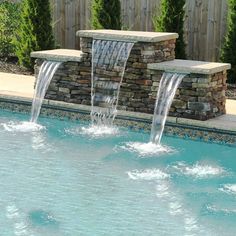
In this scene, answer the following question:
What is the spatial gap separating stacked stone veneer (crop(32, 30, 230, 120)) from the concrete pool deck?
13cm

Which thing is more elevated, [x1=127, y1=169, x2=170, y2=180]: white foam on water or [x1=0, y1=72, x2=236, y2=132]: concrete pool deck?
[x1=0, y1=72, x2=236, y2=132]: concrete pool deck

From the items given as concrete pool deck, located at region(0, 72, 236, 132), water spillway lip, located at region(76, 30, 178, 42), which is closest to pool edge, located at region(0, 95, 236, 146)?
concrete pool deck, located at region(0, 72, 236, 132)

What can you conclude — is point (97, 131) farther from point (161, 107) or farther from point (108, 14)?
point (108, 14)

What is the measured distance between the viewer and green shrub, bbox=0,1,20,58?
15.8 meters

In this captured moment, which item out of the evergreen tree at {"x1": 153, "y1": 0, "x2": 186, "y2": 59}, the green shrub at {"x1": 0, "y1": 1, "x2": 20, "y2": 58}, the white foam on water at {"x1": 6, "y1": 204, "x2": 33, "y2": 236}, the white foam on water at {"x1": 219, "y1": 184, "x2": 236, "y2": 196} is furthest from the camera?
the green shrub at {"x1": 0, "y1": 1, "x2": 20, "y2": 58}

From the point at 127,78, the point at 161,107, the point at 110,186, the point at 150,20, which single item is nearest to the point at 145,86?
the point at 127,78

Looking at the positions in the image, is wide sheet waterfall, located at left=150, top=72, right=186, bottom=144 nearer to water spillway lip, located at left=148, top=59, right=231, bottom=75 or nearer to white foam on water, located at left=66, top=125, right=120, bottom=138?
water spillway lip, located at left=148, top=59, right=231, bottom=75

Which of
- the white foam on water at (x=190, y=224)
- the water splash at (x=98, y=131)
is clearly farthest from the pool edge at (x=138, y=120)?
the white foam on water at (x=190, y=224)

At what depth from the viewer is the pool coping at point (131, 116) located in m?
10.1

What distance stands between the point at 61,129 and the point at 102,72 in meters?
1.26

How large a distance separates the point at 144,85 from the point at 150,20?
3.99 m

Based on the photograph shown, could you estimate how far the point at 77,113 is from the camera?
38.0 feet

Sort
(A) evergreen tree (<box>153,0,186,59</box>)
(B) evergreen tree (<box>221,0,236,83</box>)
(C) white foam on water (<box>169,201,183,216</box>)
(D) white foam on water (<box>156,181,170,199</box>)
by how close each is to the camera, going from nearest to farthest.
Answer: (C) white foam on water (<box>169,201,183,216</box>), (D) white foam on water (<box>156,181,170,199</box>), (B) evergreen tree (<box>221,0,236,83</box>), (A) evergreen tree (<box>153,0,186,59</box>)

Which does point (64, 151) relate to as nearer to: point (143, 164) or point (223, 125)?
point (143, 164)
